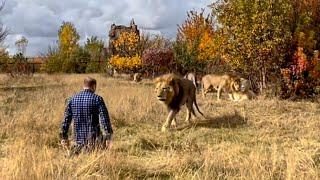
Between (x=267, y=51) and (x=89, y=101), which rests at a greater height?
(x=267, y=51)

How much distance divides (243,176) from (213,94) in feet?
57.0

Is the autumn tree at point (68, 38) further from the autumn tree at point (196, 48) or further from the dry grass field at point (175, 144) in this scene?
the dry grass field at point (175, 144)

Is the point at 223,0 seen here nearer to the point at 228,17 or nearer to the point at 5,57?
the point at 228,17

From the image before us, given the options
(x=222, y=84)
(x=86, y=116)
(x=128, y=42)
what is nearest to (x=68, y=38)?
(x=128, y=42)

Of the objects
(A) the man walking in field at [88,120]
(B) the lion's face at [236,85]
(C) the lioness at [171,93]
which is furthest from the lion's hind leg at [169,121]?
→ (B) the lion's face at [236,85]

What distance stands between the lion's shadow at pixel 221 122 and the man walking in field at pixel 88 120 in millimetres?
5224

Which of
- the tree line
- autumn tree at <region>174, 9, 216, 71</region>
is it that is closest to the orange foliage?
autumn tree at <region>174, 9, 216, 71</region>

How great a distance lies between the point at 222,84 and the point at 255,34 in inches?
92.0

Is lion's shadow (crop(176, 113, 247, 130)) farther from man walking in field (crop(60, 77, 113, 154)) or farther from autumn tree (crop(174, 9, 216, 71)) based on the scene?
autumn tree (crop(174, 9, 216, 71))

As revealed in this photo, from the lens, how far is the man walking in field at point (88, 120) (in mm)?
8883

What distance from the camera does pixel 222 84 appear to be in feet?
72.3

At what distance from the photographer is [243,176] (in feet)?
25.9

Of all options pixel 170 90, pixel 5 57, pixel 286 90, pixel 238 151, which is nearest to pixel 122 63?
pixel 5 57

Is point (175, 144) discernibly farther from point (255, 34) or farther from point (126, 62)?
point (126, 62)
